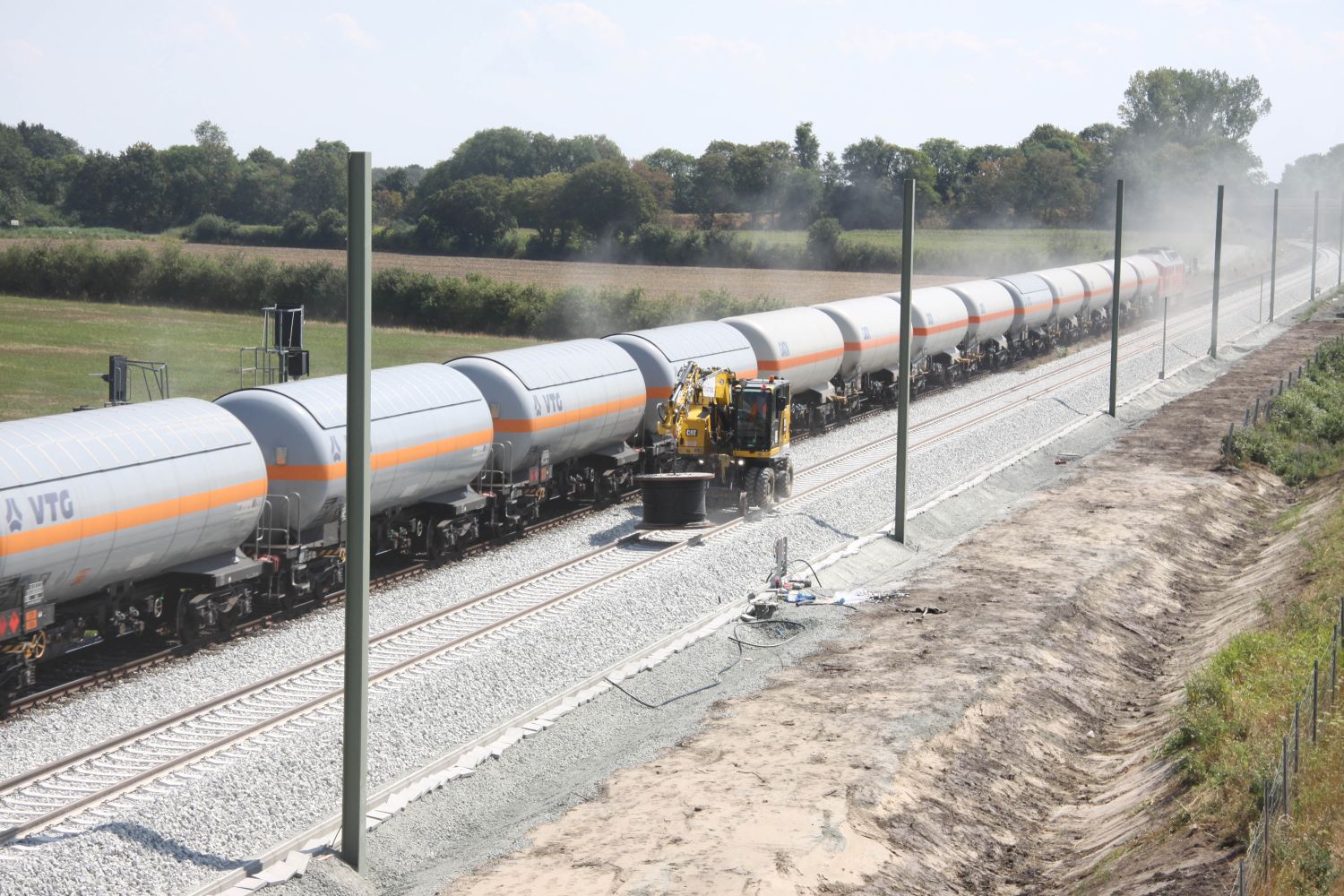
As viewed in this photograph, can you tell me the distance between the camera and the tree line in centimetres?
10162

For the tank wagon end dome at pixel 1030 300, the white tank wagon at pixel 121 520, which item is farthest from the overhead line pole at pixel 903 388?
the tank wagon end dome at pixel 1030 300

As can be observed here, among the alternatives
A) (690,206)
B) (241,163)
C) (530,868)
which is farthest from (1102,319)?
(241,163)

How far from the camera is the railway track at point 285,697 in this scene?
15297 millimetres

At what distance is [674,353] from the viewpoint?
3419cm

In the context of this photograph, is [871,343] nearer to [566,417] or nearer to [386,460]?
[566,417]

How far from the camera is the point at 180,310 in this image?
81.0 meters

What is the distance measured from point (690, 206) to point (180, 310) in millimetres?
49272

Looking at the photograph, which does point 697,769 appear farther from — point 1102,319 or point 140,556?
point 1102,319

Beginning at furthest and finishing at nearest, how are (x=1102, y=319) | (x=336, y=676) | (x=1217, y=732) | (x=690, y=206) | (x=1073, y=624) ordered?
(x=690, y=206) → (x=1102, y=319) → (x=1073, y=624) → (x=336, y=676) → (x=1217, y=732)

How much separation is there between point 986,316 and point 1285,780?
43856 millimetres

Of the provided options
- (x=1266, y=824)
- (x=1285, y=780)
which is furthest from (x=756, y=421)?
(x=1266, y=824)

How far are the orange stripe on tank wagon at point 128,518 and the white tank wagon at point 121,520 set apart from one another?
0.02 meters

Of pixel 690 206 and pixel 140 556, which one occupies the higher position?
pixel 690 206

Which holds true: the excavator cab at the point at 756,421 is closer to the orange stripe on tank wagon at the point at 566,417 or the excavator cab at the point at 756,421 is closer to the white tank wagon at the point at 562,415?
the orange stripe on tank wagon at the point at 566,417
